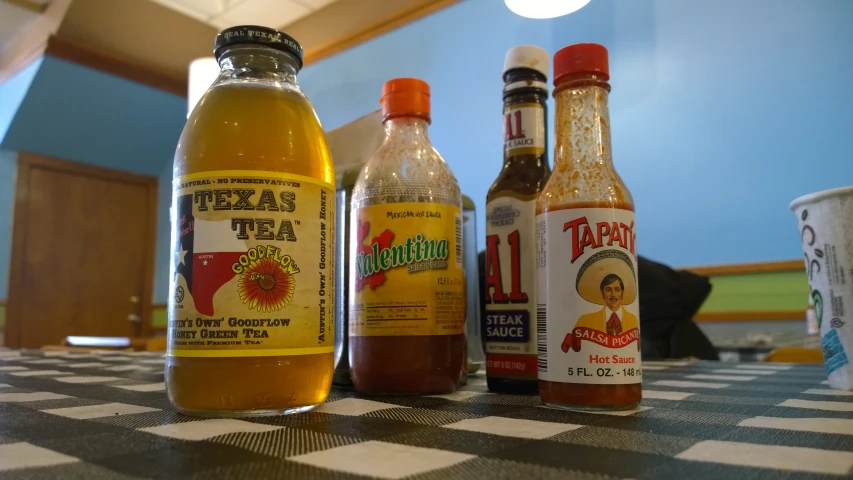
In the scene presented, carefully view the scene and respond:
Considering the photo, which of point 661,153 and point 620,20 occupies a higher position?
point 620,20

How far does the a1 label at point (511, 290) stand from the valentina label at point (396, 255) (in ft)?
0.21

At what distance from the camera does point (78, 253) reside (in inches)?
140

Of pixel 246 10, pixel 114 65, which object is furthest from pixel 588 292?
pixel 114 65

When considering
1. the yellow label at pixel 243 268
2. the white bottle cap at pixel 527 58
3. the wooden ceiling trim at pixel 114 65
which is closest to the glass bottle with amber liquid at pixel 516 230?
the white bottle cap at pixel 527 58

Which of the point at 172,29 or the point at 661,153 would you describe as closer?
the point at 661,153

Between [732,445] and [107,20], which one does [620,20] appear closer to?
[732,445]

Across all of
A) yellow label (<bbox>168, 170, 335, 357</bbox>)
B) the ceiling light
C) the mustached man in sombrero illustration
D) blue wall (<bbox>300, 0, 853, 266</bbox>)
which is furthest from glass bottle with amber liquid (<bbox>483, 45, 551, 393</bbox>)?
blue wall (<bbox>300, 0, 853, 266</bbox>)

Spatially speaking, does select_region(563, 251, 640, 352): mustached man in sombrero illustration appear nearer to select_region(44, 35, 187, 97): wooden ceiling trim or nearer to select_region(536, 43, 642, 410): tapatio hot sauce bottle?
select_region(536, 43, 642, 410): tapatio hot sauce bottle

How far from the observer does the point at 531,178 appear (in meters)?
0.60

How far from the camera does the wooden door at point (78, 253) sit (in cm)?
333

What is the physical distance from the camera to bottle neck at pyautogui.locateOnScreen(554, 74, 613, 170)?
20.0 inches

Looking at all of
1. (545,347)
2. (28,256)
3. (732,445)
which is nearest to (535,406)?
(545,347)

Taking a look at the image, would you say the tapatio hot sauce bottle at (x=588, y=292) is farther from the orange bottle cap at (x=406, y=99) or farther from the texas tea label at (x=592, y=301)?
the orange bottle cap at (x=406, y=99)

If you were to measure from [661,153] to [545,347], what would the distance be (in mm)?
1684
